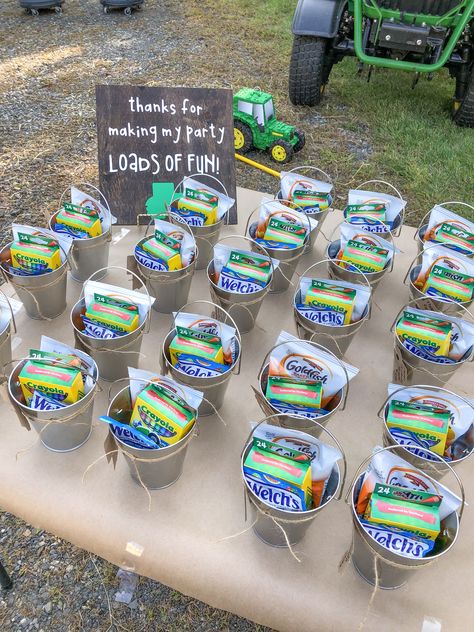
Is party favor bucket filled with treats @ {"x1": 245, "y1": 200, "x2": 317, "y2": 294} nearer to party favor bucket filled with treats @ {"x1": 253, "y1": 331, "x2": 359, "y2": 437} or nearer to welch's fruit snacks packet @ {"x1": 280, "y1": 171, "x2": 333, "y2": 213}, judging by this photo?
welch's fruit snacks packet @ {"x1": 280, "y1": 171, "x2": 333, "y2": 213}

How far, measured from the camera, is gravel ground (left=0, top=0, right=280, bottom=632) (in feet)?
4.63

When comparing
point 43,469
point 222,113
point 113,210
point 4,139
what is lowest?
point 4,139

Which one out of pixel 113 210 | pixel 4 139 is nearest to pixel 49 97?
pixel 4 139

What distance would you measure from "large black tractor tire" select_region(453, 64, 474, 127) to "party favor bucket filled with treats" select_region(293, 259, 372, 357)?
275 centimetres

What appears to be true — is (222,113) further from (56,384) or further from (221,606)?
(221,606)

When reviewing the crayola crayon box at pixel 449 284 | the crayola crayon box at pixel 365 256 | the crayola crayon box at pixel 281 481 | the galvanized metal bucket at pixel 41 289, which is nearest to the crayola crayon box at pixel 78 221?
the galvanized metal bucket at pixel 41 289

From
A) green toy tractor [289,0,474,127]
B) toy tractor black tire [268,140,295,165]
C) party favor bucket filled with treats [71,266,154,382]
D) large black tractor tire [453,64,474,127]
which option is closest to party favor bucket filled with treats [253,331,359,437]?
party favor bucket filled with treats [71,266,154,382]

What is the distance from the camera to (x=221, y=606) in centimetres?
94

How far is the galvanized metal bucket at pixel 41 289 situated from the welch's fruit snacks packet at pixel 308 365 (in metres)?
0.59

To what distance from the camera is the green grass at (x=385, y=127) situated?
3.06m

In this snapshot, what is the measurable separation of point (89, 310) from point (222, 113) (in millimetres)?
982

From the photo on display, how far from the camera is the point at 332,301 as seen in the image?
1195 mm

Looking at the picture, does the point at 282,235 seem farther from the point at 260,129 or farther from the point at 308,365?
the point at 260,129

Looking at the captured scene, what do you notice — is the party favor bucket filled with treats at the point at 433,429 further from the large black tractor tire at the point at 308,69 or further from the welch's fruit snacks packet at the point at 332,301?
the large black tractor tire at the point at 308,69
